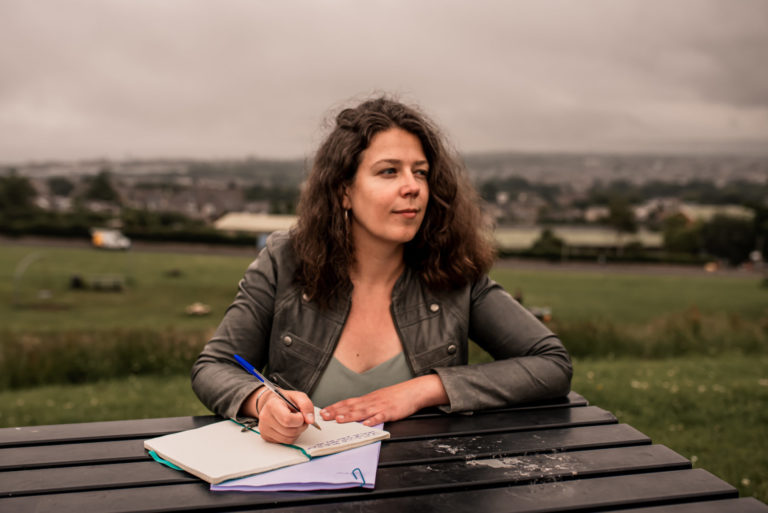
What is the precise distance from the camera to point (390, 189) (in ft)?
8.86

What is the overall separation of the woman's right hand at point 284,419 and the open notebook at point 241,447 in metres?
0.03

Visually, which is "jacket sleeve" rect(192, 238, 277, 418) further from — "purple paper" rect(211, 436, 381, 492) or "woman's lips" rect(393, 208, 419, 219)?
"woman's lips" rect(393, 208, 419, 219)

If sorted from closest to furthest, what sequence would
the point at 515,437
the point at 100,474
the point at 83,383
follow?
1. the point at 100,474
2. the point at 515,437
3. the point at 83,383

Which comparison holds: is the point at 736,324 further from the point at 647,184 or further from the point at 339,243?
the point at 647,184

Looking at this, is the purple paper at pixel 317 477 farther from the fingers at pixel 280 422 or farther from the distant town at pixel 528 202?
the distant town at pixel 528 202

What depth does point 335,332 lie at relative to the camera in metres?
2.73

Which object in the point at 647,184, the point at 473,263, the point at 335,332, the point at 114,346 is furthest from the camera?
the point at 647,184

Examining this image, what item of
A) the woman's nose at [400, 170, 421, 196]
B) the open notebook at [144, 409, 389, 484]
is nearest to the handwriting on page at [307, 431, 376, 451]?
the open notebook at [144, 409, 389, 484]

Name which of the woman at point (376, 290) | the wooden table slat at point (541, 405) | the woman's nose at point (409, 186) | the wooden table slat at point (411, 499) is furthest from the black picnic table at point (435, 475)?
the woman's nose at point (409, 186)

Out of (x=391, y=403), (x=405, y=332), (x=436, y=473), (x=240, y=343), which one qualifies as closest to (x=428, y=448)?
(x=436, y=473)

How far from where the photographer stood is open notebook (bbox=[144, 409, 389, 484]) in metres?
1.79

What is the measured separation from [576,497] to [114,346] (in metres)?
8.41

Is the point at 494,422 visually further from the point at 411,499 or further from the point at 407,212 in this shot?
the point at 407,212

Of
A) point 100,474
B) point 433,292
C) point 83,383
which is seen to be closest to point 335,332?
point 433,292
